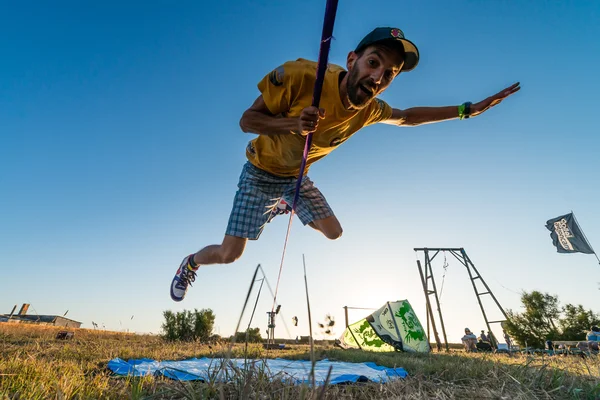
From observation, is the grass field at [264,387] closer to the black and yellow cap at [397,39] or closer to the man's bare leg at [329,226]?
the man's bare leg at [329,226]

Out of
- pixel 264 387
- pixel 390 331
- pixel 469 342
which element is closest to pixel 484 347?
pixel 469 342

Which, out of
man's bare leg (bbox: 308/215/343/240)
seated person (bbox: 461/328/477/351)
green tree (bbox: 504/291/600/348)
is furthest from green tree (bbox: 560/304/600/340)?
man's bare leg (bbox: 308/215/343/240)

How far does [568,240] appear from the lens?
12.2 meters

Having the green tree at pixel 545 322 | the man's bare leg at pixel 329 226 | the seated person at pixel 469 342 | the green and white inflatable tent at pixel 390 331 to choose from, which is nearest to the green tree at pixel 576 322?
the green tree at pixel 545 322

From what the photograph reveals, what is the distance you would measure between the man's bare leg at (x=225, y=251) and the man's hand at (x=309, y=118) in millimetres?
2099

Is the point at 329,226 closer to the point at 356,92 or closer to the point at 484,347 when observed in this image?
the point at 356,92

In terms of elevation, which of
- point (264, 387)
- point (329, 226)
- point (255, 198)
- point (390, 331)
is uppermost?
point (255, 198)

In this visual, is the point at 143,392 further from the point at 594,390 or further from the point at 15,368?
the point at 594,390

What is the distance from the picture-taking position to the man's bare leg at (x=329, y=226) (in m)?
4.11

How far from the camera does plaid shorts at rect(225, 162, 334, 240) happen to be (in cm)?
384

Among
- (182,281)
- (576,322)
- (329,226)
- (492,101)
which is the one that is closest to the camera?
(492,101)

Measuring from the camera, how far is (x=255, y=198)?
12.7ft

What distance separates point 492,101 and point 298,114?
2249mm

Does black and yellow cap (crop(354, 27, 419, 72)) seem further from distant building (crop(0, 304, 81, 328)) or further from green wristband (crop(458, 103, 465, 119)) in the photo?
distant building (crop(0, 304, 81, 328))
